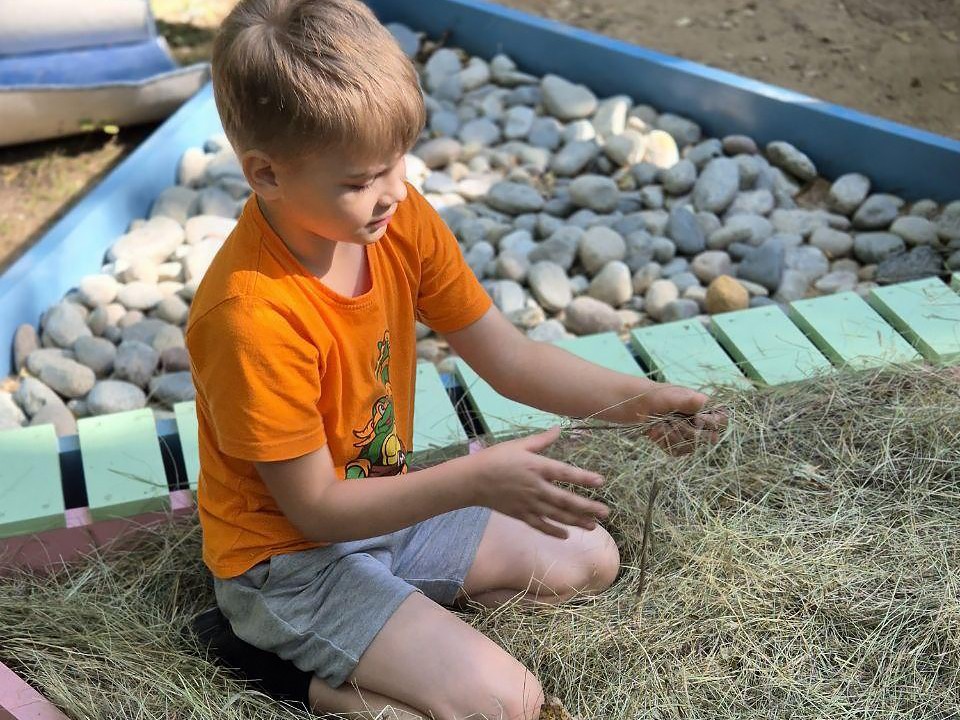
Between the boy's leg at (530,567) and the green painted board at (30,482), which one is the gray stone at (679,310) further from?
the green painted board at (30,482)

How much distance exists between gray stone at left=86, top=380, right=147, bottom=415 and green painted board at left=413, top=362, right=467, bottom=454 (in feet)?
2.28

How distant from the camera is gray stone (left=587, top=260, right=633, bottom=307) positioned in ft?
9.58

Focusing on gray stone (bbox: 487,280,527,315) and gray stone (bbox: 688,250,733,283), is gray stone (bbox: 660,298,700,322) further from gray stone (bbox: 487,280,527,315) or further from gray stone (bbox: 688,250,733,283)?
gray stone (bbox: 487,280,527,315)

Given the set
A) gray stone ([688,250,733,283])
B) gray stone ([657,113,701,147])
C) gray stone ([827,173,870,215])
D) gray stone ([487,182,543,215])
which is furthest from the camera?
gray stone ([657,113,701,147])

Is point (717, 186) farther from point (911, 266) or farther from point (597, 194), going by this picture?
point (911, 266)

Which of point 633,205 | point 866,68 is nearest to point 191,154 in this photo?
point 633,205

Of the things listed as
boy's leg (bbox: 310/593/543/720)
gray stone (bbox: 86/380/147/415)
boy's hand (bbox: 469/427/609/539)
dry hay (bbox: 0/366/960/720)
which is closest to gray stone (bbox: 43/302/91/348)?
gray stone (bbox: 86/380/147/415)

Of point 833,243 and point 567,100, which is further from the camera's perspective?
point 567,100

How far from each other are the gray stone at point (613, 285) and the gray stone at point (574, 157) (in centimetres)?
60

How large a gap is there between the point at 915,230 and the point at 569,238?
0.90 meters

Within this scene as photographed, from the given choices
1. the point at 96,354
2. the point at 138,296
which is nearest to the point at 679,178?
the point at 138,296

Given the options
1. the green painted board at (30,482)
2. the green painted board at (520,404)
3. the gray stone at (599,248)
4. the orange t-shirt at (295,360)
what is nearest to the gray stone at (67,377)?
the green painted board at (30,482)

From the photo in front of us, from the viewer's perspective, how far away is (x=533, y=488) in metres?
1.49

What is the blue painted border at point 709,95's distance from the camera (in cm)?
318
